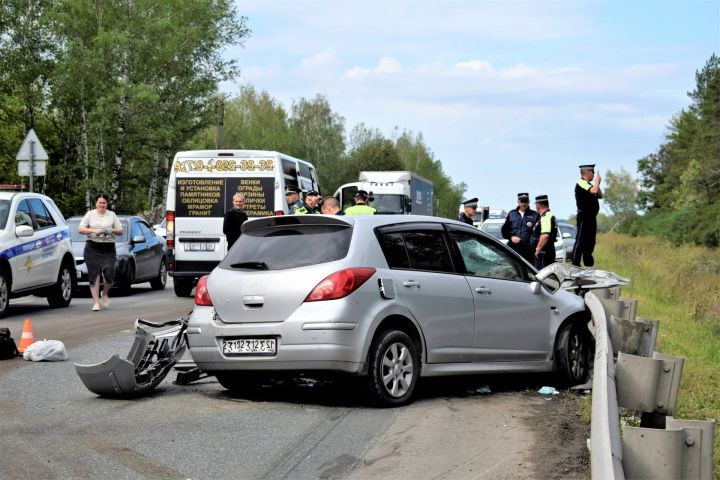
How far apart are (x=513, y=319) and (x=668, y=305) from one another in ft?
50.4

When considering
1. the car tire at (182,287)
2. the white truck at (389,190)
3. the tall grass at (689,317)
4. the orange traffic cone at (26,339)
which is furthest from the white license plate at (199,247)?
the white truck at (389,190)

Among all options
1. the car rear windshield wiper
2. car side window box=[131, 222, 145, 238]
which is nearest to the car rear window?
the car rear windshield wiper

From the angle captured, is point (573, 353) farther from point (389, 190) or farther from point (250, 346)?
point (389, 190)

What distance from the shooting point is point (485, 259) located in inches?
414

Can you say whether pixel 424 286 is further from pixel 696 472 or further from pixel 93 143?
pixel 93 143

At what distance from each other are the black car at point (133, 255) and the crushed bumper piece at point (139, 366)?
41.0ft

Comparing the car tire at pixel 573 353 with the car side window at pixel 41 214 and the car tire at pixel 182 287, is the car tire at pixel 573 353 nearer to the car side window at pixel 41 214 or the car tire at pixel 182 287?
the car side window at pixel 41 214

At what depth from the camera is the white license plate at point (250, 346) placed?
918 cm

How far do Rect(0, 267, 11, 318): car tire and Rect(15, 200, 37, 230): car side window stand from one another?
1012 millimetres

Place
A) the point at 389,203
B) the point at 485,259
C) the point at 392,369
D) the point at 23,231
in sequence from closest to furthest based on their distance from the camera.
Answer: the point at 392,369 < the point at 485,259 < the point at 23,231 < the point at 389,203

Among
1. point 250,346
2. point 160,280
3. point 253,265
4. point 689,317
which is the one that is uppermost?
point 253,265

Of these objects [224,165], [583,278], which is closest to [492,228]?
[224,165]

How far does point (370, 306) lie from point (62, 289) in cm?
1166

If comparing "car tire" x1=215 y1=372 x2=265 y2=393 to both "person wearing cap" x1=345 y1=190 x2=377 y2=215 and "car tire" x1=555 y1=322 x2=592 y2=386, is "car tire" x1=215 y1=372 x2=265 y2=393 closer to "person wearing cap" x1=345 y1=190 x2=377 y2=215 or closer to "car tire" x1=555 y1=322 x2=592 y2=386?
"car tire" x1=555 y1=322 x2=592 y2=386
